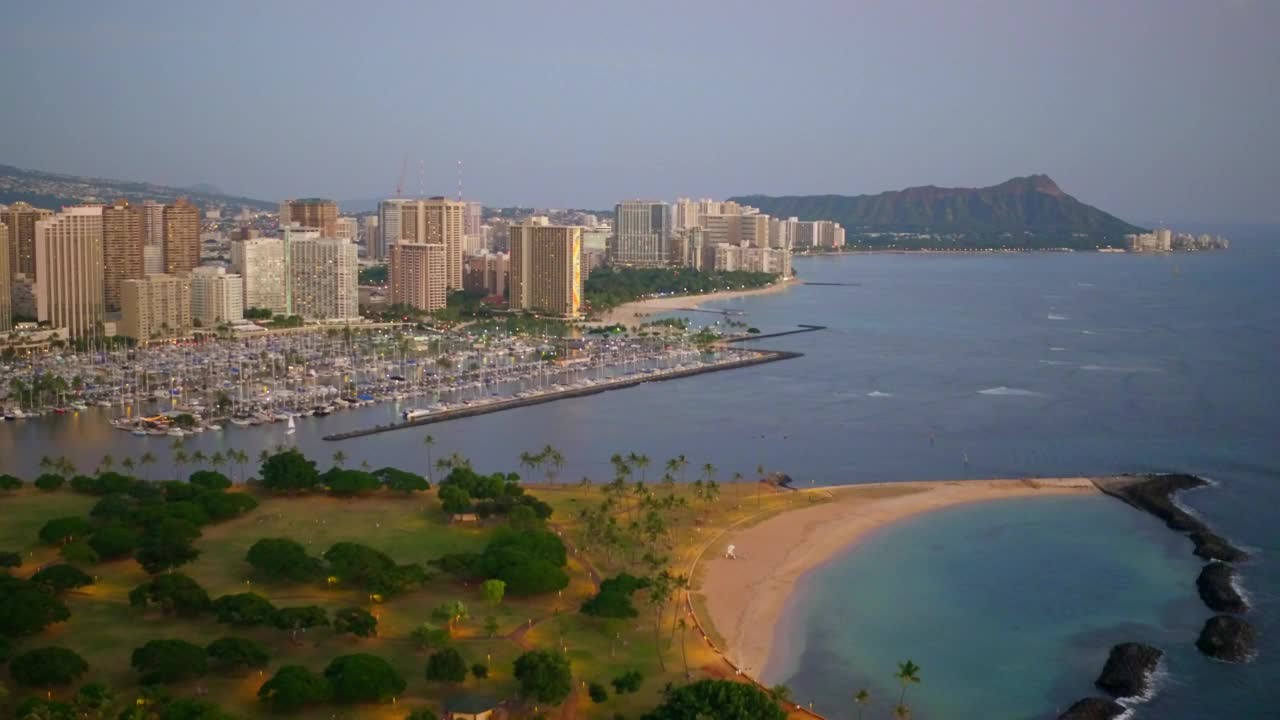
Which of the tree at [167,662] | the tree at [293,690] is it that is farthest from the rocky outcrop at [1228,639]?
the tree at [167,662]

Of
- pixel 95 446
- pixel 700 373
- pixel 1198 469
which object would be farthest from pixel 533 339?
pixel 1198 469

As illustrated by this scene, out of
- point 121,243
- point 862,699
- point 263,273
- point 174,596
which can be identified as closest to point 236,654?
point 174,596

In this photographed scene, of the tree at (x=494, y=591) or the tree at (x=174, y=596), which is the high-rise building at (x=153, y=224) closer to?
the tree at (x=174, y=596)

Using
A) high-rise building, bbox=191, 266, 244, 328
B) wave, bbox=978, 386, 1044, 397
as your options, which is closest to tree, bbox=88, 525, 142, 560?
wave, bbox=978, 386, 1044, 397

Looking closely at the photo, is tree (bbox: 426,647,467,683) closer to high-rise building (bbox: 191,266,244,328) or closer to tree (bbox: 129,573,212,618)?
tree (bbox: 129,573,212,618)

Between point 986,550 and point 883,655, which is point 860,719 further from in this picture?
point 986,550
